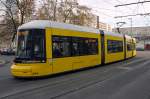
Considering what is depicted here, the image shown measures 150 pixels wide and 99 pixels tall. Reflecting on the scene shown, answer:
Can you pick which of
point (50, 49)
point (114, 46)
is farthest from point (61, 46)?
point (114, 46)

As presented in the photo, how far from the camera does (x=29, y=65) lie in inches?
556

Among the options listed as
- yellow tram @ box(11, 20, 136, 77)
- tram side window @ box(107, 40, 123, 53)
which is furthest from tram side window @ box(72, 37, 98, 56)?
tram side window @ box(107, 40, 123, 53)

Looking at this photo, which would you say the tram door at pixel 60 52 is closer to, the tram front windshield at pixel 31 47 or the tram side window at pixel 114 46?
the tram front windshield at pixel 31 47

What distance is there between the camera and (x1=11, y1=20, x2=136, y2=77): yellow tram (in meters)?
14.3

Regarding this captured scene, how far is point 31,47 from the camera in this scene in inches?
569

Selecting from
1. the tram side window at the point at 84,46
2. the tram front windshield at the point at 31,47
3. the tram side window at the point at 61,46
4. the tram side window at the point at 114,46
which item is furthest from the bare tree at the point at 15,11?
the tram front windshield at the point at 31,47

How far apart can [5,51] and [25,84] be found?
149 ft

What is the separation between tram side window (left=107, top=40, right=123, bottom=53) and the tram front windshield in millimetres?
10735

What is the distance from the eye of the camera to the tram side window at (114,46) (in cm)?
2482

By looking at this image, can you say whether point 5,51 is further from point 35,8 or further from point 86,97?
point 86,97

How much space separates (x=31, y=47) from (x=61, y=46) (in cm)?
211

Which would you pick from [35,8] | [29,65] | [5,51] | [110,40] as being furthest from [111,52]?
[5,51]

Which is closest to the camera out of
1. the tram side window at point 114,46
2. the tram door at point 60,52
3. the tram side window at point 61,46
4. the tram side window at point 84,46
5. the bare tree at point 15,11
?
the tram door at point 60,52

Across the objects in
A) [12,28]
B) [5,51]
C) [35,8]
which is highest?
[35,8]
